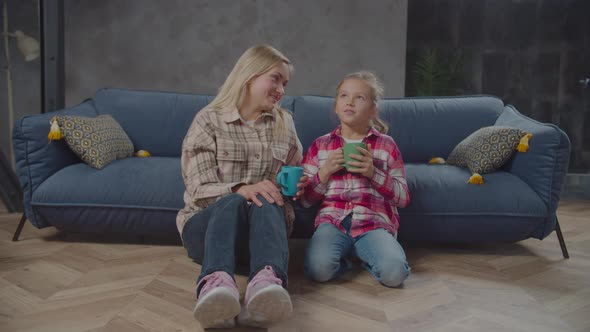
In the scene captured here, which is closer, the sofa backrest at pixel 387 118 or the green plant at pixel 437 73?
the sofa backrest at pixel 387 118

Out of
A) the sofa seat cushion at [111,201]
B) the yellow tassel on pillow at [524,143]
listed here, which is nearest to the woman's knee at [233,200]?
the sofa seat cushion at [111,201]

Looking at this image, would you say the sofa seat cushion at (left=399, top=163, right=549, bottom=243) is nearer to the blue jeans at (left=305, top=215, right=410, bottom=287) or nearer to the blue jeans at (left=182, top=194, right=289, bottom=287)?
the blue jeans at (left=305, top=215, right=410, bottom=287)

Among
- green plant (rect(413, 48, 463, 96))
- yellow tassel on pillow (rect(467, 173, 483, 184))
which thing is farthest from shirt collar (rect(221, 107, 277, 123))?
green plant (rect(413, 48, 463, 96))

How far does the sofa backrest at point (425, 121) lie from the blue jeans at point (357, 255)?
938 millimetres

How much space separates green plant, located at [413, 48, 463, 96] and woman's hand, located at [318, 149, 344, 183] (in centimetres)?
307

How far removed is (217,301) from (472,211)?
53.5 inches

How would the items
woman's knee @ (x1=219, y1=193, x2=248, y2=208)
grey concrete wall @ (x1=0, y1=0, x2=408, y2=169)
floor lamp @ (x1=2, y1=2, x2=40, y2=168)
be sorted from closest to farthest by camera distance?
woman's knee @ (x1=219, y1=193, x2=248, y2=208)
floor lamp @ (x1=2, y1=2, x2=40, y2=168)
grey concrete wall @ (x1=0, y1=0, x2=408, y2=169)

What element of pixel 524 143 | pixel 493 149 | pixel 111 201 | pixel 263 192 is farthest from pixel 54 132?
pixel 524 143

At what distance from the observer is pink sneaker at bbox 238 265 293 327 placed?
4.56 feet

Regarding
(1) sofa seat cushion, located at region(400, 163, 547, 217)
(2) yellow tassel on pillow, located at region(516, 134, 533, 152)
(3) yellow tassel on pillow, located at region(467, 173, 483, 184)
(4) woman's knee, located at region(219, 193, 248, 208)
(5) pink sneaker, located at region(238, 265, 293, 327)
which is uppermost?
(2) yellow tassel on pillow, located at region(516, 134, 533, 152)

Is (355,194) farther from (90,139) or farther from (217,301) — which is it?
(90,139)

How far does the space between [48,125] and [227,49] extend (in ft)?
6.93

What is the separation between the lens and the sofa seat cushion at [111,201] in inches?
91.0

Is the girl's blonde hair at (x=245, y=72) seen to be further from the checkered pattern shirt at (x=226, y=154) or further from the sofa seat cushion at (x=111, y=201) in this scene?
the sofa seat cushion at (x=111, y=201)
